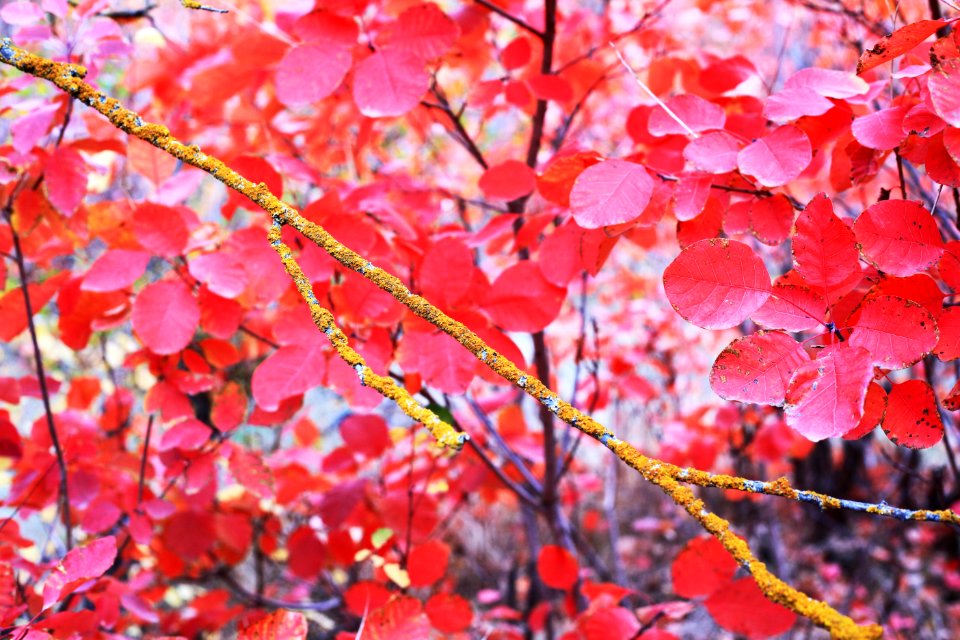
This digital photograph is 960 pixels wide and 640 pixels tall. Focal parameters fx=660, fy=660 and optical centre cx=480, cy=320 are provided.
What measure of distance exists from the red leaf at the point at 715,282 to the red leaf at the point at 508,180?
1.45 ft

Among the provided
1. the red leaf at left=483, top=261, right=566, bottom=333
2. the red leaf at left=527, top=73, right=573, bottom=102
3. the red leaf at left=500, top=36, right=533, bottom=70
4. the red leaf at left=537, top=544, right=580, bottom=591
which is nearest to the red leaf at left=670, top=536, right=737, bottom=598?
the red leaf at left=537, top=544, right=580, bottom=591

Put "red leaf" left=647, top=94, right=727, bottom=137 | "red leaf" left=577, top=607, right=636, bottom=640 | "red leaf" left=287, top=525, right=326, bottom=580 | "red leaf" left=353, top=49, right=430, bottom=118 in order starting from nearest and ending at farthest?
1. "red leaf" left=647, top=94, right=727, bottom=137
2. "red leaf" left=353, top=49, right=430, bottom=118
3. "red leaf" left=577, top=607, right=636, bottom=640
4. "red leaf" left=287, top=525, right=326, bottom=580

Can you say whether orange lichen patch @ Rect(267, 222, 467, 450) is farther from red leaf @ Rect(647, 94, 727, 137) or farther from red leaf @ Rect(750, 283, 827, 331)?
red leaf @ Rect(647, 94, 727, 137)

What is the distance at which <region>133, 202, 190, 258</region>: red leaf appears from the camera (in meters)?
0.94

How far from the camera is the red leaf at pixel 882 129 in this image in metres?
0.66

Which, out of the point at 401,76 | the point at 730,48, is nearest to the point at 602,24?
the point at 401,76

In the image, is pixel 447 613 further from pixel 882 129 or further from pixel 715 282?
pixel 882 129

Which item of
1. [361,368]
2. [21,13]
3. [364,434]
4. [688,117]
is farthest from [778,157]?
[21,13]

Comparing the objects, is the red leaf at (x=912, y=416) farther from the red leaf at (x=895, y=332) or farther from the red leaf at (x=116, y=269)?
the red leaf at (x=116, y=269)

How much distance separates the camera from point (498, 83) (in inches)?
46.4

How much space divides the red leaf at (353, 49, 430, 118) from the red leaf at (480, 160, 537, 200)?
0.52 ft

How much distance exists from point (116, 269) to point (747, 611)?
1.05 metres

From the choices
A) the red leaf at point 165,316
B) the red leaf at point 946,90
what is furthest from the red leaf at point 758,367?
the red leaf at point 165,316

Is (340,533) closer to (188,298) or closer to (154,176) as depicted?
(188,298)
